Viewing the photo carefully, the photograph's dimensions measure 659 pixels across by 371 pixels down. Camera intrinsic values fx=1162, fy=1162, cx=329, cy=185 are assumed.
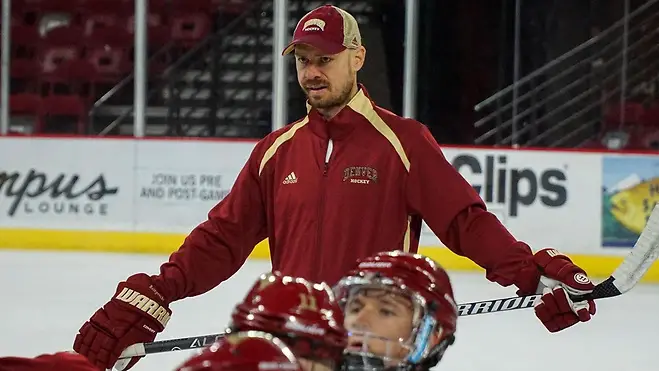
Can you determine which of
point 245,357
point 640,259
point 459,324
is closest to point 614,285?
point 640,259

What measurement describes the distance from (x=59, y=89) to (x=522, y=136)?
3470mm

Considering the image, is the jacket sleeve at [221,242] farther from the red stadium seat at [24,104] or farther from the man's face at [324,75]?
the red stadium seat at [24,104]

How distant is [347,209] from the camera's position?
7.70 feet

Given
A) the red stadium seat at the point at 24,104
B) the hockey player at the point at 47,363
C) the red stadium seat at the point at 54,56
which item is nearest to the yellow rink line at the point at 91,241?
the red stadium seat at the point at 24,104

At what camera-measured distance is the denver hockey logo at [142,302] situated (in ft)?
7.07

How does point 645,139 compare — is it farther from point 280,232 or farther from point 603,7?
point 280,232

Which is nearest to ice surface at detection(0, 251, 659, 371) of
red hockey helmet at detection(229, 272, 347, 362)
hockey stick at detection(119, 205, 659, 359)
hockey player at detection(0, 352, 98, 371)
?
hockey stick at detection(119, 205, 659, 359)

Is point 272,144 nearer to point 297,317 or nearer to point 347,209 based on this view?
point 347,209

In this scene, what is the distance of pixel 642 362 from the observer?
159 inches

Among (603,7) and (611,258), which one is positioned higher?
(603,7)

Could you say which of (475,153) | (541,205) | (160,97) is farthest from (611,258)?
(160,97)

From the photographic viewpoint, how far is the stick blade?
2.46m

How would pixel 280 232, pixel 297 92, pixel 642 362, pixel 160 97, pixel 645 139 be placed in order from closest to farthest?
pixel 280 232 < pixel 642 362 < pixel 645 139 < pixel 297 92 < pixel 160 97

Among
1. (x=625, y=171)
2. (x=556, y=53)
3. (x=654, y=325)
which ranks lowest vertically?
(x=654, y=325)
